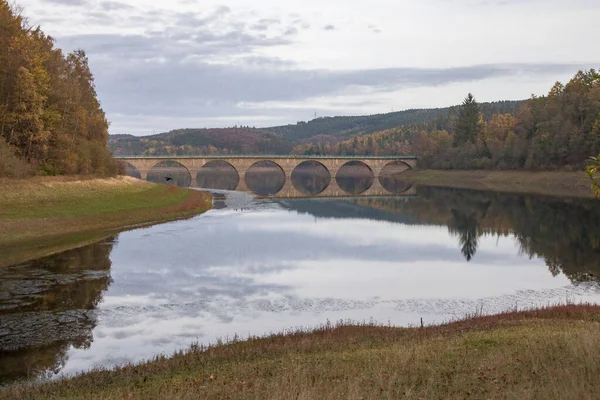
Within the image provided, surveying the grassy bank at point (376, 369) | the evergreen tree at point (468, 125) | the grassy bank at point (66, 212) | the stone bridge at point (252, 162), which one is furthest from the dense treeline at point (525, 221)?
the evergreen tree at point (468, 125)

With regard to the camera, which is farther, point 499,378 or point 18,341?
point 18,341

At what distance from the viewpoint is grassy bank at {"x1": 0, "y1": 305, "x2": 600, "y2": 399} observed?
12.1m

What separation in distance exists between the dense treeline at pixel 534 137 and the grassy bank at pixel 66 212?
5808cm

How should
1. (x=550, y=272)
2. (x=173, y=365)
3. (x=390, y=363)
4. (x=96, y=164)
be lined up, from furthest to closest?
(x=96, y=164) → (x=550, y=272) → (x=173, y=365) → (x=390, y=363)

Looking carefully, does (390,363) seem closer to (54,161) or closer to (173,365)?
(173,365)

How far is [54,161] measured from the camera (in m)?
63.4

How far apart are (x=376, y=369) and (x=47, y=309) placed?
53.7 ft

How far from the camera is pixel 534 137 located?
125 metres

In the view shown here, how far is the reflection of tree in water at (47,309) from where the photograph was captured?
19359 millimetres

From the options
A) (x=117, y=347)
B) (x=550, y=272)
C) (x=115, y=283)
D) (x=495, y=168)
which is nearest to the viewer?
(x=117, y=347)

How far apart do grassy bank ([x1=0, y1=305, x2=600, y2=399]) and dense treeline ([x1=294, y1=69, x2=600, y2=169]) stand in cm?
7437

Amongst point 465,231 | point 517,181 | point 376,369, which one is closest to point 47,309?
point 376,369

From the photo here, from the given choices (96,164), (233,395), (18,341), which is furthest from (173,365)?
(96,164)

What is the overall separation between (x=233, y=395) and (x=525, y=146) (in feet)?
399
